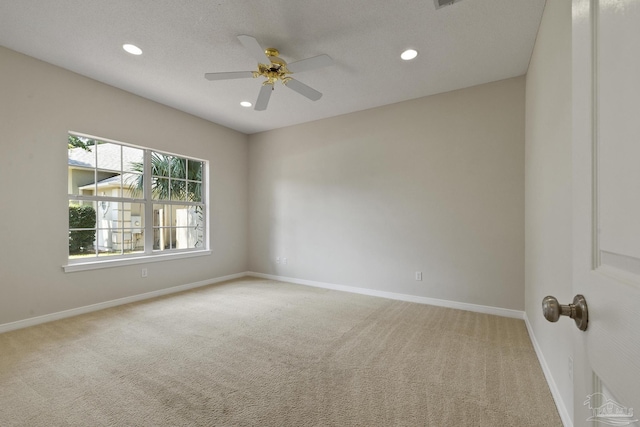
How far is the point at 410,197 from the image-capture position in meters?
3.87

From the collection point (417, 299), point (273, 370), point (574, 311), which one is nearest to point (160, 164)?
point (273, 370)

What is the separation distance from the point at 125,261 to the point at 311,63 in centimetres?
347

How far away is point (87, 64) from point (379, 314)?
4.36 metres

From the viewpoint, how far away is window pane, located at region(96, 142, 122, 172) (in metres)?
3.65

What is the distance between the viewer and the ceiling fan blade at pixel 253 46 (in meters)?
2.18

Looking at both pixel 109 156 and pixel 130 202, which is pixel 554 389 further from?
pixel 109 156

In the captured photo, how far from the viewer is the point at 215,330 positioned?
113 inches

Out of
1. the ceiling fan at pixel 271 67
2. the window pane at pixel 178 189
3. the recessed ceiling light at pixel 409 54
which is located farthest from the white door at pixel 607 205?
the window pane at pixel 178 189

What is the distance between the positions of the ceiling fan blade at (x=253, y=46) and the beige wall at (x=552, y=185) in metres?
2.04

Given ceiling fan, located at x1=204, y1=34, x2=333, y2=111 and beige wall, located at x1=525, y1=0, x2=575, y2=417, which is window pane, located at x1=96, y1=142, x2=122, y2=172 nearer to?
ceiling fan, located at x1=204, y1=34, x2=333, y2=111

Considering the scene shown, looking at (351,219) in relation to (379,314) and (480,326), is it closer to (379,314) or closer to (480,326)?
(379,314)

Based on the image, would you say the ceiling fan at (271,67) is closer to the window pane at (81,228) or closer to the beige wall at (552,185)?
the beige wall at (552,185)

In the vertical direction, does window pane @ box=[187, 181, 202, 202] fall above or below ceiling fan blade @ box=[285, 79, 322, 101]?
below

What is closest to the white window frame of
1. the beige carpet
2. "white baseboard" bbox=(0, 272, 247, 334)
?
"white baseboard" bbox=(0, 272, 247, 334)
